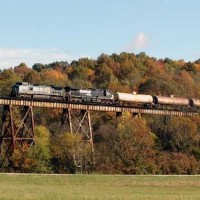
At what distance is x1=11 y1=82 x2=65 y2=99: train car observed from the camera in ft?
169

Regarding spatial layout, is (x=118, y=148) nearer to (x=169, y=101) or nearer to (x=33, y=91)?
(x=33, y=91)

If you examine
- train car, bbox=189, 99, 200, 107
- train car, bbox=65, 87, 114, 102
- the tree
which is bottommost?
the tree

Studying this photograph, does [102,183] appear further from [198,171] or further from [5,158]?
[198,171]

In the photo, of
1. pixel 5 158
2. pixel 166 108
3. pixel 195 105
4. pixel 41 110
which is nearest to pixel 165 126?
pixel 166 108

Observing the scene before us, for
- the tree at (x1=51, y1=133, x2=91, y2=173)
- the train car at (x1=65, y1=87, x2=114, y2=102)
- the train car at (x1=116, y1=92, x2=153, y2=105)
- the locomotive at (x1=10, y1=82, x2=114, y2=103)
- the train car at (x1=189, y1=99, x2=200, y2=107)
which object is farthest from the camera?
the train car at (x1=189, y1=99, x2=200, y2=107)

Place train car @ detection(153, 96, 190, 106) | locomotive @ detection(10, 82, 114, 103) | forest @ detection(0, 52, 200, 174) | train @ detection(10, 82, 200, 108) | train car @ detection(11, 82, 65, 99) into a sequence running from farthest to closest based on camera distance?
train car @ detection(153, 96, 190, 106) < train @ detection(10, 82, 200, 108) < locomotive @ detection(10, 82, 114, 103) < train car @ detection(11, 82, 65, 99) < forest @ detection(0, 52, 200, 174)

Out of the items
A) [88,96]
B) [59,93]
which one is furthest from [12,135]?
[88,96]

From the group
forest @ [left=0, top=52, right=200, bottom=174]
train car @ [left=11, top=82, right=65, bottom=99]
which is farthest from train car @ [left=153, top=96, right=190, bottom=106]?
train car @ [left=11, top=82, right=65, bottom=99]

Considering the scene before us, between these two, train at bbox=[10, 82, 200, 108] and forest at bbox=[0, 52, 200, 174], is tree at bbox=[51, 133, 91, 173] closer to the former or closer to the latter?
forest at bbox=[0, 52, 200, 174]

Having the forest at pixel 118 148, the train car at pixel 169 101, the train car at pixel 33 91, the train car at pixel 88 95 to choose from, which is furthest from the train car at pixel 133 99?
the train car at pixel 33 91

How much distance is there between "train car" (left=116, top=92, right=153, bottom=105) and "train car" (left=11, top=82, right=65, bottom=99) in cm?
979

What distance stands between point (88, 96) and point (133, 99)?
759 centimetres

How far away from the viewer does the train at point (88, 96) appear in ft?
171

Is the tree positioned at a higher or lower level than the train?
A: lower
